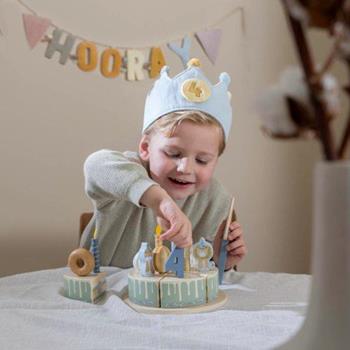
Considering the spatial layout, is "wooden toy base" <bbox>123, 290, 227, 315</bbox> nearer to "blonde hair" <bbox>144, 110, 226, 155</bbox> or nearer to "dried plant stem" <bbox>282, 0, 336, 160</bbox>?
"blonde hair" <bbox>144, 110, 226, 155</bbox>

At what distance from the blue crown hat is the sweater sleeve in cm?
13

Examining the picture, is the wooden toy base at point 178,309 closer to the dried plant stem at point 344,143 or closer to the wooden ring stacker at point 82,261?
the wooden ring stacker at point 82,261

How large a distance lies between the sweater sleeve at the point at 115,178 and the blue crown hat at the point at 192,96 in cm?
13

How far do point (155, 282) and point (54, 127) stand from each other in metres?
0.91

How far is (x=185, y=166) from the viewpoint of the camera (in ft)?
3.59

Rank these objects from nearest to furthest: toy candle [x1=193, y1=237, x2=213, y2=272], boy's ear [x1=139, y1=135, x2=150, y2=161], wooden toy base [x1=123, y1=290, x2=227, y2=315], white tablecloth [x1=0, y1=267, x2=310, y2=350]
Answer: white tablecloth [x1=0, y1=267, x2=310, y2=350], wooden toy base [x1=123, y1=290, x2=227, y2=315], toy candle [x1=193, y1=237, x2=213, y2=272], boy's ear [x1=139, y1=135, x2=150, y2=161]

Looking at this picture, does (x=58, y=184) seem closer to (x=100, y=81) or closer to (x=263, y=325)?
A: (x=100, y=81)

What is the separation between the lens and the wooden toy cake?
836mm

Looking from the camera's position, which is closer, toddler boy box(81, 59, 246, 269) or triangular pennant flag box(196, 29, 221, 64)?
toddler boy box(81, 59, 246, 269)

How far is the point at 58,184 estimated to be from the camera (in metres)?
1.66

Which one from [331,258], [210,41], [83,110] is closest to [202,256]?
[331,258]

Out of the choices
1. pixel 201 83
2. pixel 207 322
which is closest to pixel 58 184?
pixel 201 83

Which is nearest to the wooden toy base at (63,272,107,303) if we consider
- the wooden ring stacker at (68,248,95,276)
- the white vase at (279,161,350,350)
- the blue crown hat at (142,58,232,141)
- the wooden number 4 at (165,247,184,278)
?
the wooden ring stacker at (68,248,95,276)

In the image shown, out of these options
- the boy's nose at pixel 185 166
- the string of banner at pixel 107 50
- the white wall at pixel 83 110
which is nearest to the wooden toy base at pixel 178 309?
the boy's nose at pixel 185 166
